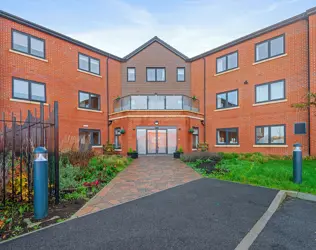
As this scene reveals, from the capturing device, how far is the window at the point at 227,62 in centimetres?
1452

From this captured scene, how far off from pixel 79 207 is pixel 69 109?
11138mm

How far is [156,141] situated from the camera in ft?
49.7

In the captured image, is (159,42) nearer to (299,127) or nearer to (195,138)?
(195,138)

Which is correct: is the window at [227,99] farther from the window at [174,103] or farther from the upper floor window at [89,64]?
the upper floor window at [89,64]

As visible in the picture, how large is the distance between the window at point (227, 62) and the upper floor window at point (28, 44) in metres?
13.0

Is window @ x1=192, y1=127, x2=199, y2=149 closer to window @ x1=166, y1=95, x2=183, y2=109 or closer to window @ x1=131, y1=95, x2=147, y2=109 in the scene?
window @ x1=166, y1=95, x2=183, y2=109

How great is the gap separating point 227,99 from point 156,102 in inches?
223

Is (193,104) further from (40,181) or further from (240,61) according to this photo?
(40,181)

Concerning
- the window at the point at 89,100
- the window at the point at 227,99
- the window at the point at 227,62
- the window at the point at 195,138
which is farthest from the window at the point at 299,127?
the window at the point at 89,100

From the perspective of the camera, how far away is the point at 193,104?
16.5 meters

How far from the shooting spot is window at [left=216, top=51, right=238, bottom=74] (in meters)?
14.5

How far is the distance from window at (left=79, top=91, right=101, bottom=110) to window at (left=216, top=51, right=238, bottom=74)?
10.2 meters

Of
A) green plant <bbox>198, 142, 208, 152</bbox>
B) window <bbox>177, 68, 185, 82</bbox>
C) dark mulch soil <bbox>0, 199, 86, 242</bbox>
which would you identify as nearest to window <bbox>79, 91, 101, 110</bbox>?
window <bbox>177, 68, 185, 82</bbox>

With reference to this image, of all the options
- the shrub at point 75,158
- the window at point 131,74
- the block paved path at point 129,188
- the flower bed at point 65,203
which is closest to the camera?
the flower bed at point 65,203
